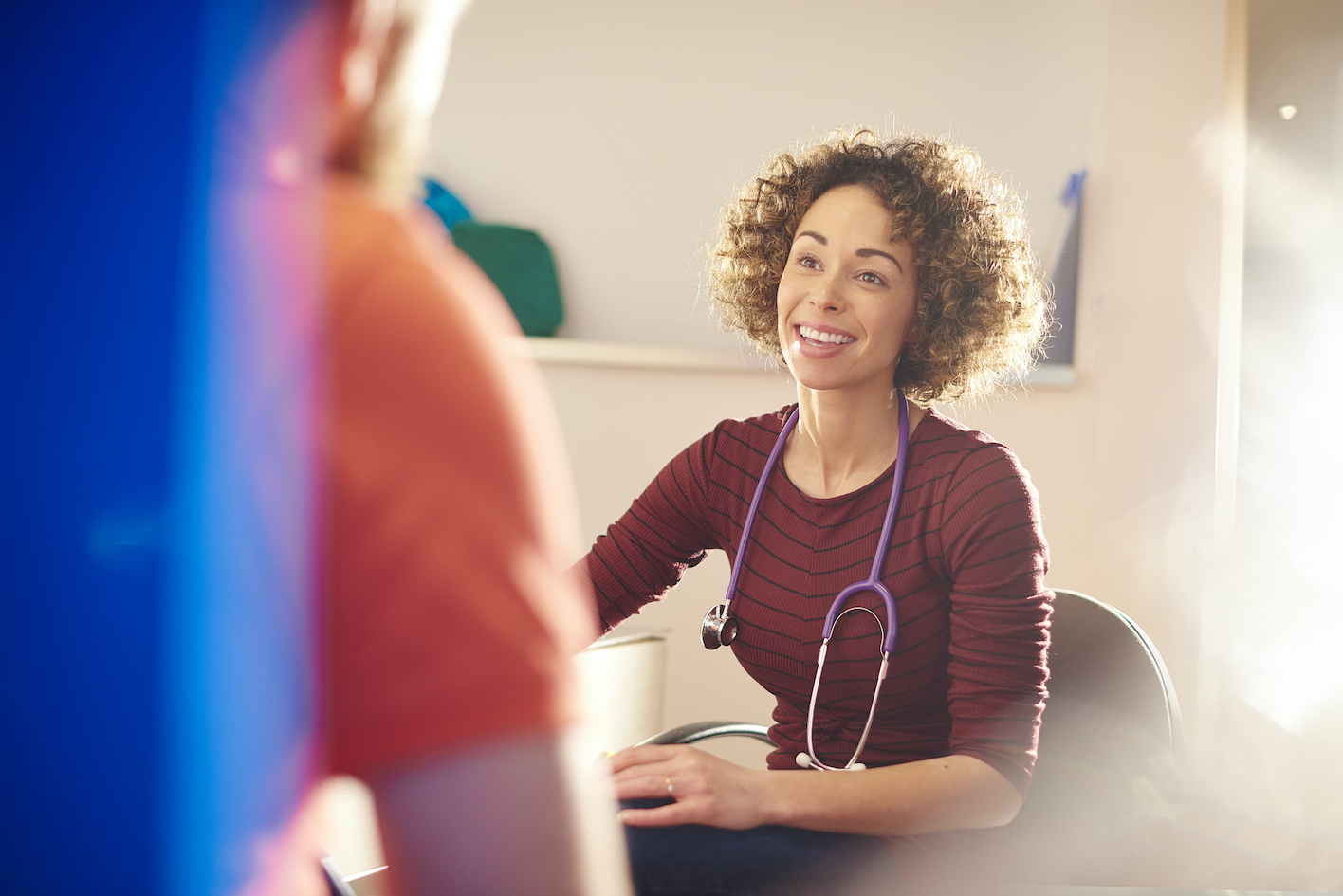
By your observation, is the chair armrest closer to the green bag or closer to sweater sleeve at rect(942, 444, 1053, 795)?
sweater sleeve at rect(942, 444, 1053, 795)

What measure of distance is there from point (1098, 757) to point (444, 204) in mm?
1820

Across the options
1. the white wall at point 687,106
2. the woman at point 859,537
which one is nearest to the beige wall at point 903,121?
the white wall at point 687,106

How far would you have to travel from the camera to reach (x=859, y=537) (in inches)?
48.8

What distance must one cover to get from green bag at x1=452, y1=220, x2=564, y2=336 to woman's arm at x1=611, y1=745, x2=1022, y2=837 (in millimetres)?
1523

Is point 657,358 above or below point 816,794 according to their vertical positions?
above

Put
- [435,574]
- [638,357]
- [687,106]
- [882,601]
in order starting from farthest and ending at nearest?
1. [687,106]
2. [638,357]
3. [882,601]
4. [435,574]

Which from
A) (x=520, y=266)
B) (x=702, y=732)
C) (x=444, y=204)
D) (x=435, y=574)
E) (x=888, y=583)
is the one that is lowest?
(x=702, y=732)

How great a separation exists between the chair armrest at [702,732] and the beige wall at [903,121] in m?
0.93

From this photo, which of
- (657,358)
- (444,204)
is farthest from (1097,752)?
(444,204)

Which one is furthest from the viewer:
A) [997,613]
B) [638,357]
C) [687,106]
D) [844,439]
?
[687,106]

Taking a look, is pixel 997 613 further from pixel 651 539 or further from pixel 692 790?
pixel 651 539

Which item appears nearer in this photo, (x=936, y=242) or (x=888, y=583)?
(x=888, y=583)

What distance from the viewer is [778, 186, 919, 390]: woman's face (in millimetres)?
1334

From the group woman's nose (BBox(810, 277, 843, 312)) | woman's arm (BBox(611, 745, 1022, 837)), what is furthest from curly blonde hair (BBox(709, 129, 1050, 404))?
woman's arm (BBox(611, 745, 1022, 837))
